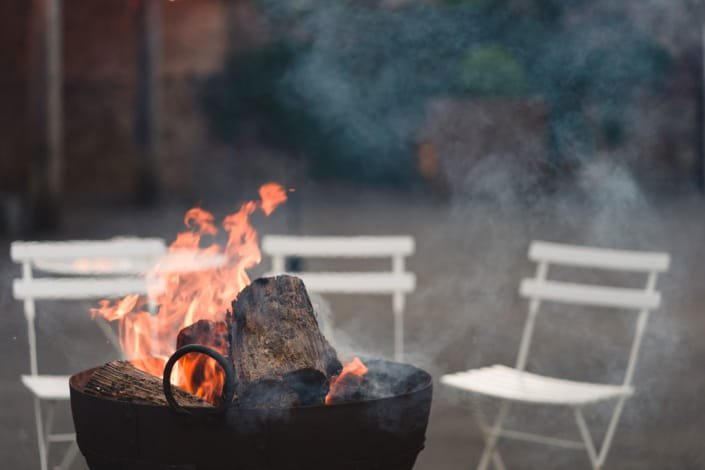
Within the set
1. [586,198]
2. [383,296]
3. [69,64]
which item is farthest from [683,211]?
[69,64]

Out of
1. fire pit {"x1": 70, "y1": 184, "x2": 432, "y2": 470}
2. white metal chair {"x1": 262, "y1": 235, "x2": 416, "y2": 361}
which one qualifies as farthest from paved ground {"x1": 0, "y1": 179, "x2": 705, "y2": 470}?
fire pit {"x1": 70, "y1": 184, "x2": 432, "y2": 470}

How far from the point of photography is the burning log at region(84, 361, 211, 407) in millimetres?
2330

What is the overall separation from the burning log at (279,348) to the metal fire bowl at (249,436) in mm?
89

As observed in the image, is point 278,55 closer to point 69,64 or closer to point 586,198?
point 69,64

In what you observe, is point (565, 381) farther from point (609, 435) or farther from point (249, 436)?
point (249, 436)

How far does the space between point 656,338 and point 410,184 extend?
28.0 feet

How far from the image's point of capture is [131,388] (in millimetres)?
2371

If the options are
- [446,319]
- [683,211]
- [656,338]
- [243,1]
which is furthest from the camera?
[243,1]

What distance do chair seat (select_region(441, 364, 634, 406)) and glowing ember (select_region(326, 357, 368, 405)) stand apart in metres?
0.82

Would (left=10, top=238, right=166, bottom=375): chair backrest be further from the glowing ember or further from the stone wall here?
the stone wall

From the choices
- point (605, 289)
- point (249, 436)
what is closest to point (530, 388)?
point (605, 289)

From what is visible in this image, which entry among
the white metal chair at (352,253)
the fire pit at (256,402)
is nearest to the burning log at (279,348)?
the fire pit at (256,402)

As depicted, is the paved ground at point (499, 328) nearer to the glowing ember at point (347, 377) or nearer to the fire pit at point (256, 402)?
the glowing ember at point (347, 377)

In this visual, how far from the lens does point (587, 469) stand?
379cm
